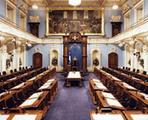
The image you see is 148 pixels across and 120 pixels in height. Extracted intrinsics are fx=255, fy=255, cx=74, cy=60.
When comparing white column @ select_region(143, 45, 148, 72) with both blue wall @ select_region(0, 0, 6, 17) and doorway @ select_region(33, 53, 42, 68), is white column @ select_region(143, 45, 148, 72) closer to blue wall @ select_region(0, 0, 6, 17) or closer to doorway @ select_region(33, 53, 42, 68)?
blue wall @ select_region(0, 0, 6, 17)

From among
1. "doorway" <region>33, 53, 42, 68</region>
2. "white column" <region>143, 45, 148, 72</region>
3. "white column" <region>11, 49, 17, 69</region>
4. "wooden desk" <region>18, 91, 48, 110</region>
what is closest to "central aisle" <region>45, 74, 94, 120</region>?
"wooden desk" <region>18, 91, 48, 110</region>

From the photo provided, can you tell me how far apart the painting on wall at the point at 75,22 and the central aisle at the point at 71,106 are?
15.0 m

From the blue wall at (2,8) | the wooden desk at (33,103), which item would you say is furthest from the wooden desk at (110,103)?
the blue wall at (2,8)

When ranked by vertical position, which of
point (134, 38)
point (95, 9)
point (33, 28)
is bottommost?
point (134, 38)

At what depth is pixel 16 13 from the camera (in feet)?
75.2

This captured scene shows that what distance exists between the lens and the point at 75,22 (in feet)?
90.8

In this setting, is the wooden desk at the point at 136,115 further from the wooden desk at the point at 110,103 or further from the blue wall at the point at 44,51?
the blue wall at the point at 44,51

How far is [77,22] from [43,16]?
375 cm

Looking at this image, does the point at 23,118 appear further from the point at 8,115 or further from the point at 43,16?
the point at 43,16

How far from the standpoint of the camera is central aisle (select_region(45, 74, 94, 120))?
27.7 feet

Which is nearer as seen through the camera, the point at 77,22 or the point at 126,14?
the point at 126,14

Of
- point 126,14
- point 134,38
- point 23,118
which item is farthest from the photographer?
point 126,14

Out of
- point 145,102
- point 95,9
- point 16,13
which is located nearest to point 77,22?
point 95,9

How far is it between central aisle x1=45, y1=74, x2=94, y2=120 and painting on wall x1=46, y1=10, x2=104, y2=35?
49.2 feet
